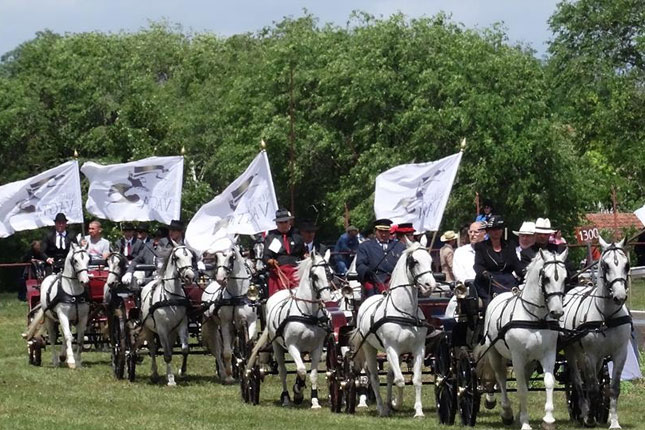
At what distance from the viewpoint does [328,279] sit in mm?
19703

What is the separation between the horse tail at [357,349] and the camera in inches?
754

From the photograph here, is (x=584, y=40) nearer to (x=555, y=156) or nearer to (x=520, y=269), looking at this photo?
(x=555, y=156)

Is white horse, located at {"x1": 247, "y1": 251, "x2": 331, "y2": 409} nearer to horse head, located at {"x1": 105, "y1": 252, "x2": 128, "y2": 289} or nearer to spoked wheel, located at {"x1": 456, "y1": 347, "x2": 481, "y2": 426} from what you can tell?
spoked wheel, located at {"x1": 456, "y1": 347, "x2": 481, "y2": 426}

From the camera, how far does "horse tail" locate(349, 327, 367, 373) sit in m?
19.2

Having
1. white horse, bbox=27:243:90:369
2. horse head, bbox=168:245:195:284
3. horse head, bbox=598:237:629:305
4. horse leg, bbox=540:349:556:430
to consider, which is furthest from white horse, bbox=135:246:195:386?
horse head, bbox=598:237:629:305

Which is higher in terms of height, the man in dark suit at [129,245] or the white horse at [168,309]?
the man in dark suit at [129,245]

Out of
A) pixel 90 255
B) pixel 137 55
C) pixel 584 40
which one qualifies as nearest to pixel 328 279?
pixel 90 255

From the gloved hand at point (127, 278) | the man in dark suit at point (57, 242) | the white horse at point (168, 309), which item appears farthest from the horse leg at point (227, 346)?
the man in dark suit at point (57, 242)

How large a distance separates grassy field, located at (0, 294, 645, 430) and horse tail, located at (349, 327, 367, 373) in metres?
0.58

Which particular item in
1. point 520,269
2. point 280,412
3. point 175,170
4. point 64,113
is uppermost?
point 64,113

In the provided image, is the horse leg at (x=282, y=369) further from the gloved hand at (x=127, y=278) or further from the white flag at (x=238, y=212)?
the gloved hand at (x=127, y=278)

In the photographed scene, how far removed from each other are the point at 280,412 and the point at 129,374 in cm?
520

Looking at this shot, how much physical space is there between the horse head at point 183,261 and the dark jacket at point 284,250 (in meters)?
1.41

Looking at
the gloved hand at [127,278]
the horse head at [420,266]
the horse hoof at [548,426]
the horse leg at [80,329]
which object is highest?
the gloved hand at [127,278]
